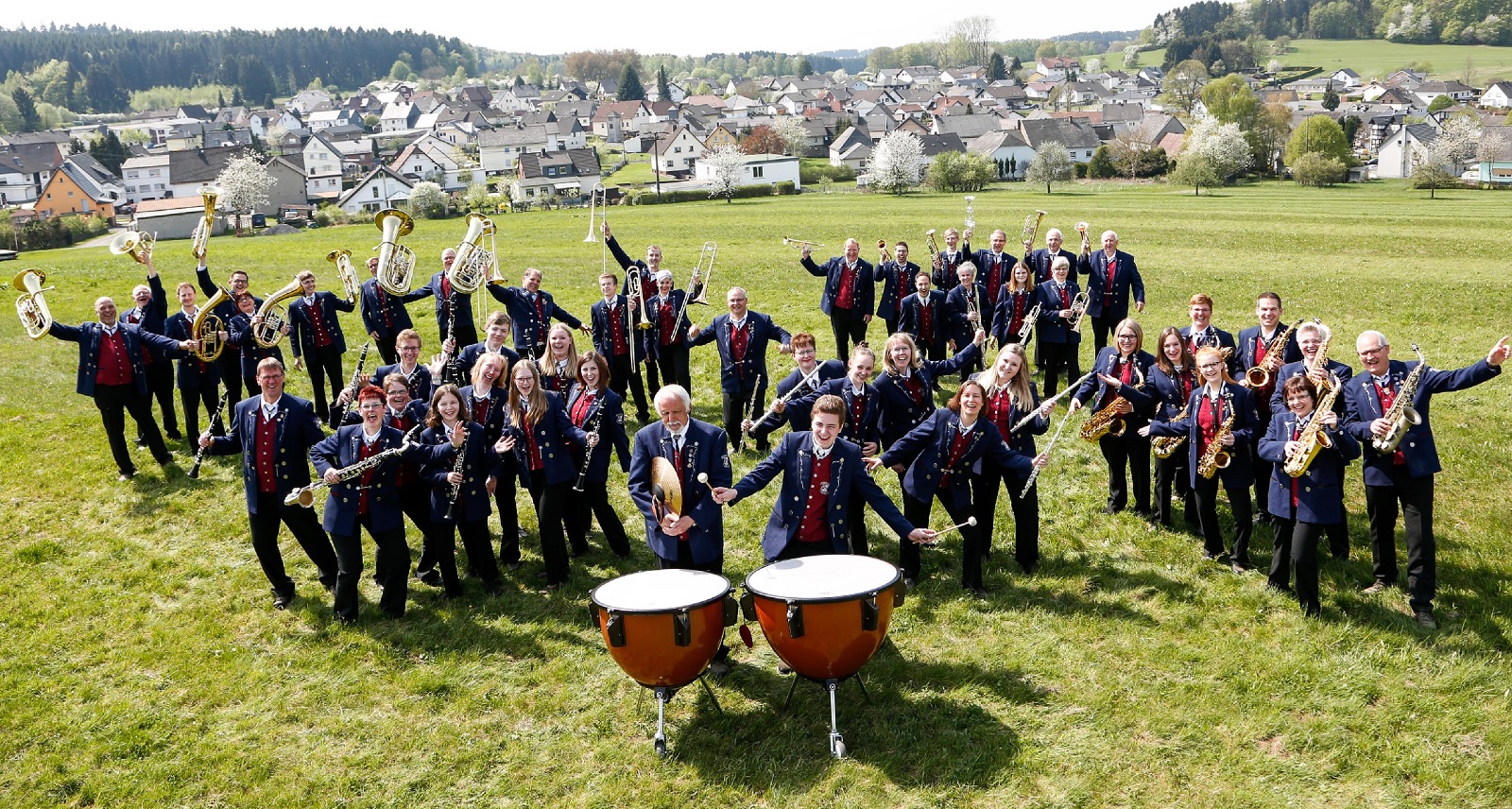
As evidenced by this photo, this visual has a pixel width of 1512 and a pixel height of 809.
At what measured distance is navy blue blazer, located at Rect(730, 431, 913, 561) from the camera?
8.08 metres

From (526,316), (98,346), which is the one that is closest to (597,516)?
(526,316)

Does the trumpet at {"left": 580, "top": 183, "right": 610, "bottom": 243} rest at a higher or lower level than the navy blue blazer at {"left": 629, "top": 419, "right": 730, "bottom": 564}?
higher

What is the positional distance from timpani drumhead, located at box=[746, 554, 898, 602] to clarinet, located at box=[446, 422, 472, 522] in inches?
127

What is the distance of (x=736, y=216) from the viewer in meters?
50.3

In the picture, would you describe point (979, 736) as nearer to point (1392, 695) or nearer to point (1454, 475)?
point (1392, 695)

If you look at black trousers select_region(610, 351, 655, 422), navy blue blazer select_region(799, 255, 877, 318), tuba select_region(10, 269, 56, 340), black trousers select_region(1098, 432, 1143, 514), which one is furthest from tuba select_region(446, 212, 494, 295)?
black trousers select_region(1098, 432, 1143, 514)

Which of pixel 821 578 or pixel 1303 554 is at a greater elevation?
pixel 821 578

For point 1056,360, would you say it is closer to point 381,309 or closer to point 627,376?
point 627,376

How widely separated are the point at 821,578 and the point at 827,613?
49 cm

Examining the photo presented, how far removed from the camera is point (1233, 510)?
9688mm

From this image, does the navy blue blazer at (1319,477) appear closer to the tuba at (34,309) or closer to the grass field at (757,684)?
the grass field at (757,684)

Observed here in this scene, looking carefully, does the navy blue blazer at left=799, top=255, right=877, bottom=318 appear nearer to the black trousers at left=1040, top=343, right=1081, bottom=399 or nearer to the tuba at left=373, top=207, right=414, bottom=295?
the black trousers at left=1040, top=343, right=1081, bottom=399

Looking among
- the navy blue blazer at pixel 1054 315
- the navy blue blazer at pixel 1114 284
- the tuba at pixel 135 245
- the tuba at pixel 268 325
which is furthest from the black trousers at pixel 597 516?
the navy blue blazer at pixel 1114 284

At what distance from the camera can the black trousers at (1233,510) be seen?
9.60 m
